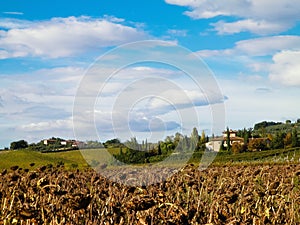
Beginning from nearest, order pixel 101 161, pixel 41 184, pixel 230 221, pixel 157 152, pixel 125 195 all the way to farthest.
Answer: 1. pixel 230 221
2. pixel 41 184
3. pixel 125 195
4. pixel 101 161
5. pixel 157 152

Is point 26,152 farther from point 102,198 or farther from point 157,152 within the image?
point 102,198

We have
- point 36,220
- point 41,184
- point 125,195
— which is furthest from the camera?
point 125,195

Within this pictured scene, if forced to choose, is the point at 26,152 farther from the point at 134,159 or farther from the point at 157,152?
the point at 157,152

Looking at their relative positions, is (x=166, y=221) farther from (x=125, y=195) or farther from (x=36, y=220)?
(x=125, y=195)

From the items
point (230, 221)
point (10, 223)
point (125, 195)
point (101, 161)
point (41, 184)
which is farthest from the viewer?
point (101, 161)

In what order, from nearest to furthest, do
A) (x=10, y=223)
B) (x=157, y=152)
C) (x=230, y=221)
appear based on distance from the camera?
1. (x=230, y=221)
2. (x=10, y=223)
3. (x=157, y=152)

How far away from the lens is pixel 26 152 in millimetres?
74125

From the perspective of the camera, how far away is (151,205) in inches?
191

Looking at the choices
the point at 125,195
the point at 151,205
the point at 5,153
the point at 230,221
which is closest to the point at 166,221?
the point at 151,205

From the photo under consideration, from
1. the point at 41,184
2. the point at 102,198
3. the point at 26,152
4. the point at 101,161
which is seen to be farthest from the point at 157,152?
the point at 26,152

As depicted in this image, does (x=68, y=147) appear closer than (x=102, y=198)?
No

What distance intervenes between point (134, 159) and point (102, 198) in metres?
26.1

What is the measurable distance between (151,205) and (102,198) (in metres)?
4.14

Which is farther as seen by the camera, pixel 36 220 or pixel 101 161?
pixel 101 161
